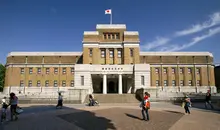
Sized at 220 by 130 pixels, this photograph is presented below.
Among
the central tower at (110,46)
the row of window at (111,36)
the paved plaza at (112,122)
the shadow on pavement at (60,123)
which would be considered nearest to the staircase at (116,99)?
the paved plaza at (112,122)

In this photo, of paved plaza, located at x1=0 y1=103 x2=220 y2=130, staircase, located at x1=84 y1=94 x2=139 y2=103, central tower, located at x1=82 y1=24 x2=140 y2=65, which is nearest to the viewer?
paved plaza, located at x1=0 y1=103 x2=220 y2=130

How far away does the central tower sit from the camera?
3925 cm

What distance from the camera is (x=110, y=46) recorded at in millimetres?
40375

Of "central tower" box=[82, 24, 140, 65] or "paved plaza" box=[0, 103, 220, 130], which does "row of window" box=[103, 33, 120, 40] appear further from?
"paved plaza" box=[0, 103, 220, 130]

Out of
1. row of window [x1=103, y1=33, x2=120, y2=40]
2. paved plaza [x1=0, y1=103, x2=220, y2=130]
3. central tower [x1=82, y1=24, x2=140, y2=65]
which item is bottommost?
paved plaza [x1=0, y1=103, x2=220, y2=130]

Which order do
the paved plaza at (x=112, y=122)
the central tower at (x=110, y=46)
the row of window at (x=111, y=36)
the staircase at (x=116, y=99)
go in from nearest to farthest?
1. the paved plaza at (x=112, y=122)
2. the staircase at (x=116, y=99)
3. the central tower at (x=110, y=46)
4. the row of window at (x=111, y=36)

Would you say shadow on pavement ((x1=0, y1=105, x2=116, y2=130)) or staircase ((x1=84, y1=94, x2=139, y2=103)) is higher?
shadow on pavement ((x1=0, y1=105, x2=116, y2=130))

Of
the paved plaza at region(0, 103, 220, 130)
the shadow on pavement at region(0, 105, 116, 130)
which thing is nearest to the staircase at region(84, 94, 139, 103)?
the paved plaza at region(0, 103, 220, 130)

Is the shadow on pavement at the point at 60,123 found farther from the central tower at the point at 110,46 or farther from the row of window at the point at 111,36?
the row of window at the point at 111,36

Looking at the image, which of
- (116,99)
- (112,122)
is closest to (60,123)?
(112,122)

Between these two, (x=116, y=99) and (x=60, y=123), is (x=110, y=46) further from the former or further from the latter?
(x=60, y=123)

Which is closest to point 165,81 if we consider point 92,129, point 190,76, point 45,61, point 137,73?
point 190,76

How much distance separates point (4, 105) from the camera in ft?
32.8

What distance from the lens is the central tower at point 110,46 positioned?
129 feet
